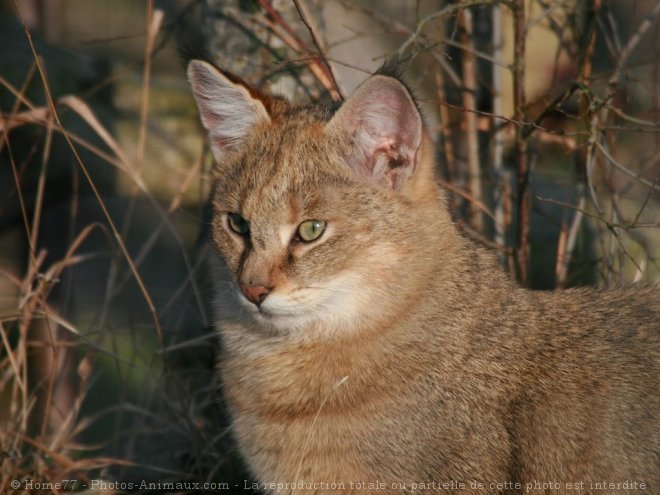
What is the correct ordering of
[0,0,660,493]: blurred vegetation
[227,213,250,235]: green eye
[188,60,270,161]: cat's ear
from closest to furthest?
[227,213,250,235]: green eye → [188,60,270,161]: cat's ear → [0,0,660,493]: blurred vegetation

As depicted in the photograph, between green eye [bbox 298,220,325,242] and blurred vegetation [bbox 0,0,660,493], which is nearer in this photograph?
green eye [bbox 298,220,325,242]

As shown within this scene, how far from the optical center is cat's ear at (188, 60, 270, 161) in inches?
116

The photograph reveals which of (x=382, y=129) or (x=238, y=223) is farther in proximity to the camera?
(x=238, y=223)

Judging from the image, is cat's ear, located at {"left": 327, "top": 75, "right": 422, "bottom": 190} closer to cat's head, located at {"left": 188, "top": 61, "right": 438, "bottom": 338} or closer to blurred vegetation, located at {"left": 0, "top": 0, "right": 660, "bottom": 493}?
cat's head, located at {"left": 188, "top": 61, "right": 438, "bottom": 338}

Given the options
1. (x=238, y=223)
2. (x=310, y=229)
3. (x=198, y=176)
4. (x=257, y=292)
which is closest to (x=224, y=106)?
(x=238, y=223)

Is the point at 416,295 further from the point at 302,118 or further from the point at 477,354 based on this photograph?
the point at 302,118

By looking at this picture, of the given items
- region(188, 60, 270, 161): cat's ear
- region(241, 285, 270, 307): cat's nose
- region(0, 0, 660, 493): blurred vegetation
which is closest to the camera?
region(241, 285, 270, 307): cat's nose

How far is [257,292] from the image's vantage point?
8.54 feet

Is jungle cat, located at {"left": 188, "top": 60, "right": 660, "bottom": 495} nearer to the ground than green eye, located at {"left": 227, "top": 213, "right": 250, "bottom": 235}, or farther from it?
nearer to the ground

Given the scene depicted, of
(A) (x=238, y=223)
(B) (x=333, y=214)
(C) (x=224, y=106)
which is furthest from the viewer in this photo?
(C) (x=224, y=106)

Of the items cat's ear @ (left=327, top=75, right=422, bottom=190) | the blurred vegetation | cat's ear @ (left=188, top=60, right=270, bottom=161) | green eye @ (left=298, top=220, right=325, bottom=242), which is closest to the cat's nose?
green eye @ (left=298, top=220, right=325, bottom=242)

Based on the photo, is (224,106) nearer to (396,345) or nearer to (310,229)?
(310,229)

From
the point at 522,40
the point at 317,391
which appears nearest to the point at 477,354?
the point at 317,391

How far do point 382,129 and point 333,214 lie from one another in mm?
295
